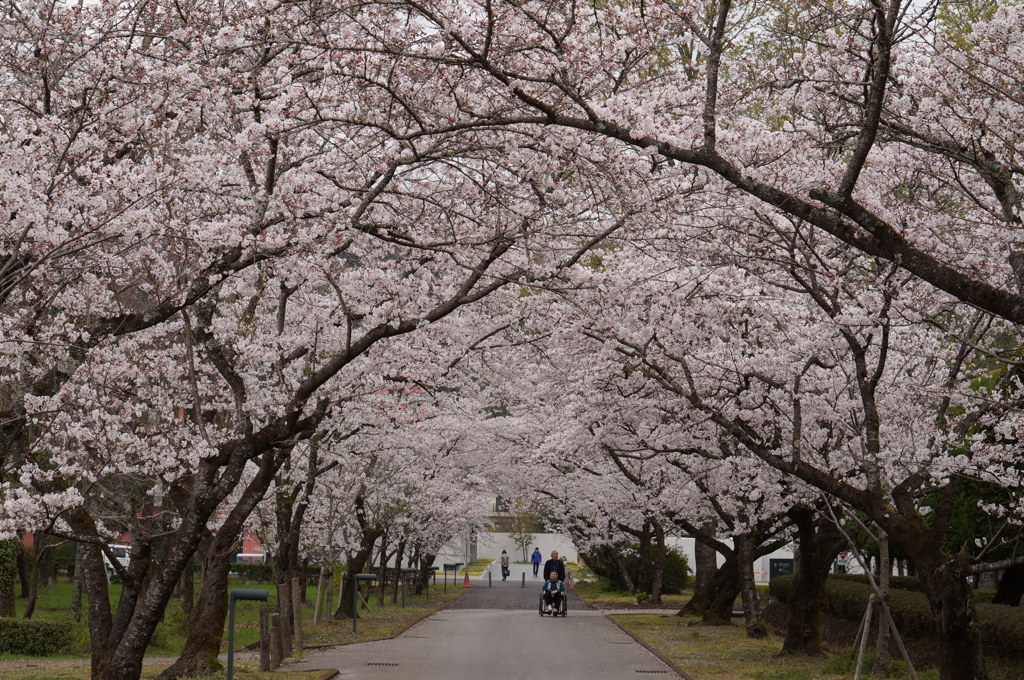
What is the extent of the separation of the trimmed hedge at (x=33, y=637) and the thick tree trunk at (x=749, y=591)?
13.6m

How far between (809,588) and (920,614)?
2.06 metres

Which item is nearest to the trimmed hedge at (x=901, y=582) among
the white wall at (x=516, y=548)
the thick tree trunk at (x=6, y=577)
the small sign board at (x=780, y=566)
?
the small sign board at (x=780, y=566)

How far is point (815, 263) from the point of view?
529 inches

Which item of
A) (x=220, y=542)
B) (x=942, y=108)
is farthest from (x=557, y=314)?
(x=942, y=108)

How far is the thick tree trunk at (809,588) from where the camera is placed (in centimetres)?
1756

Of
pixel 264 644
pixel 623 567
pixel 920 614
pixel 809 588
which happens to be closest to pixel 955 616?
pixel 920 614

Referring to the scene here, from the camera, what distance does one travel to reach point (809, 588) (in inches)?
693

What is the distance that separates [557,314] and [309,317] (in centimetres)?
411

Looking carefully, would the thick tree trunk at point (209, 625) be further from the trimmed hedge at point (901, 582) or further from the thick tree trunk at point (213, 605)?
the trimmed hedge at point (901, 582)

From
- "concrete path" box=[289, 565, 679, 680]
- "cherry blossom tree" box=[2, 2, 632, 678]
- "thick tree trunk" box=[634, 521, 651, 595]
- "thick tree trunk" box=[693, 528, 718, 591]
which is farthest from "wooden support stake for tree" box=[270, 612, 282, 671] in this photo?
"thick tree trunk" box=[634, 521, 651, 595]

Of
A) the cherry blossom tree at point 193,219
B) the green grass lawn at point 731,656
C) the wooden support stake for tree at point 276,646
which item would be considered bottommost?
the green grass lawn at point 731,656

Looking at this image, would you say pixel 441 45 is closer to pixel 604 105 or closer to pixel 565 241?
pixel 604 105

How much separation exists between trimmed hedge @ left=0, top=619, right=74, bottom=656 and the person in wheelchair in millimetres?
14504

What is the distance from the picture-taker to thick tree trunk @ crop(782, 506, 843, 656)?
17562mm
